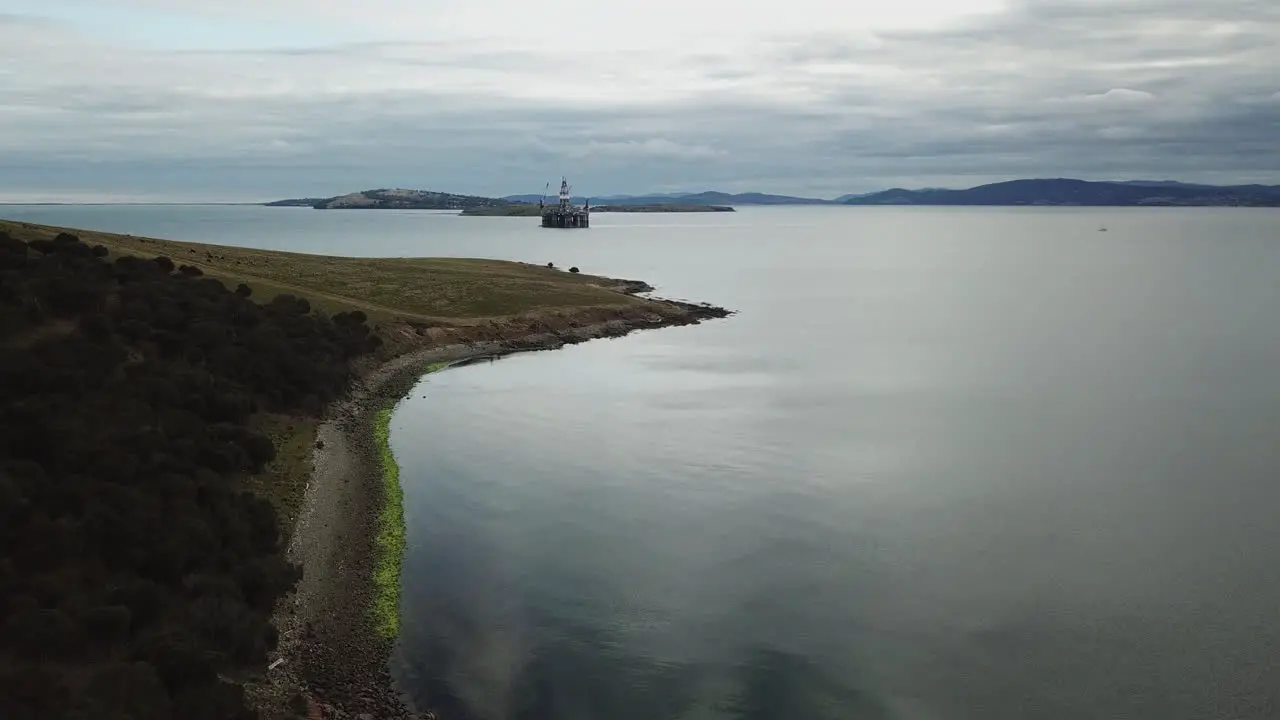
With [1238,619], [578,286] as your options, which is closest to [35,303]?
[1238,619]

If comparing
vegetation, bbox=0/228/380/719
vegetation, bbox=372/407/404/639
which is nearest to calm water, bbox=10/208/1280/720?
vegetation, bbox=372/407/404/639

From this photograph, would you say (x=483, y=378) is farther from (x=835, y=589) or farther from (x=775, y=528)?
(x=835, y=589)

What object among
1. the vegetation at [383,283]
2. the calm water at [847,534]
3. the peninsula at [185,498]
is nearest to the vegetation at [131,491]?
the peninsula at [185,498]

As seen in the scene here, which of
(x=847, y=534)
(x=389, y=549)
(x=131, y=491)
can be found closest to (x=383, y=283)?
(x=389, y=549)

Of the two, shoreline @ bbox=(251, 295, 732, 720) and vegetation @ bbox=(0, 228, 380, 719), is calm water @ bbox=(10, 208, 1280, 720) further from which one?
vegetation @ bbox=(0, 228, 380, 719)

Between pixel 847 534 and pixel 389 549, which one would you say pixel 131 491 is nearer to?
pixel 389 549

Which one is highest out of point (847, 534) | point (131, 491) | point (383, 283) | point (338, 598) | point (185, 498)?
point (383, 283)
